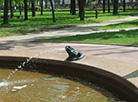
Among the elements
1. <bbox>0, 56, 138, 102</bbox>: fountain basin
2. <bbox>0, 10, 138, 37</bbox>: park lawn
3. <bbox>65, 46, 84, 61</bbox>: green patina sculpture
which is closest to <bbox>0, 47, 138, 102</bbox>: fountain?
<bbox>0, 56, 138, 102</bbox>: fountain basin

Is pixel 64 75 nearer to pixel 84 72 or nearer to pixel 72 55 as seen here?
pixel 72 55

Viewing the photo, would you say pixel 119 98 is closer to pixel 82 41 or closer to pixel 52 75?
Answer: pixel 52 75

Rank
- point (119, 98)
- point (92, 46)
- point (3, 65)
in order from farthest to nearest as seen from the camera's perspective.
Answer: point (92, 46) → point (3, 65) → point (119, 98)

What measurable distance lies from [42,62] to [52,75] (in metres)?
0.60

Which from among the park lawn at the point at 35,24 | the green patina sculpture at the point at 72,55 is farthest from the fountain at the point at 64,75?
the park lawn at the point at 35,24

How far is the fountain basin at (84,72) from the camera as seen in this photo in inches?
236

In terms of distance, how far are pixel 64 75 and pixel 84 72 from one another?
2.78 ft

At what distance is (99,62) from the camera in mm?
7980

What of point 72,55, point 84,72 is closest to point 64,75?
point 72,55

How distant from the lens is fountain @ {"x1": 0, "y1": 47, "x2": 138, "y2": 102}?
618 cm

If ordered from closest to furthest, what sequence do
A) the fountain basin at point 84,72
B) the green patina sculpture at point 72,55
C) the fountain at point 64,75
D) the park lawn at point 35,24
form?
the fountain basin at point 84,72 → the fountain at point 64,75 → the green patina sculpture at point 72,55 → the park lawn at point 35,24

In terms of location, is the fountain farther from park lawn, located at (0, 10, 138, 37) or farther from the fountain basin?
park lawn, located at (0, 10, 138, 37)

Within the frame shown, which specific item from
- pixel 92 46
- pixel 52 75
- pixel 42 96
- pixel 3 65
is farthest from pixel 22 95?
pixel 92 46

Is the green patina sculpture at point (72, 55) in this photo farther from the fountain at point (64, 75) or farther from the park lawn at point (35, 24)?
the park lawn at point (35, 24)
